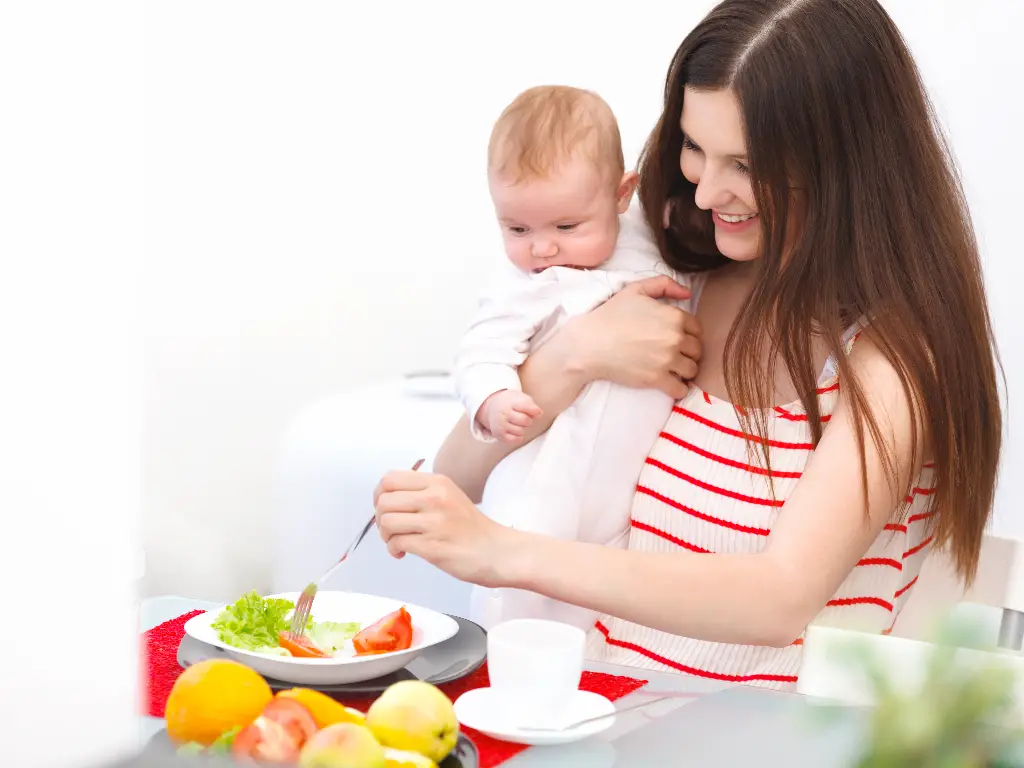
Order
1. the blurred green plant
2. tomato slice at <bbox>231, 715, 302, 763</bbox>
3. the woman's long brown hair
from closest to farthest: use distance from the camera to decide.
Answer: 1. the blurred green plant
2. tomato slice at <bbox>231, 715, 302, 763</bbox>
3. the woman's long brown hair

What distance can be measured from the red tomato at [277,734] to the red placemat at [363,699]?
0.18 meters

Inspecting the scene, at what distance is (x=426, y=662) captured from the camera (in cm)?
113

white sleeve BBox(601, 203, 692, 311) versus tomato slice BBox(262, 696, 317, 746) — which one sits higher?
white sleeve BBox(601, 203, 692, 311)

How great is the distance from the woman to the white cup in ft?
1.10

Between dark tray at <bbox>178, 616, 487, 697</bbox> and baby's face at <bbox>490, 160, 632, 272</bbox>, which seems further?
baby's face at <bbox>490, 160, 632, 272</bbox>

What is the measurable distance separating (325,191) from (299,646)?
2.58 metres

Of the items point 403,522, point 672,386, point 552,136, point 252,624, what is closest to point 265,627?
point 252,624

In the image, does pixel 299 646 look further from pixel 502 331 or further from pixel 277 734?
pixel 502 331

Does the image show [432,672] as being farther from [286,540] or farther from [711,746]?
[286,540]

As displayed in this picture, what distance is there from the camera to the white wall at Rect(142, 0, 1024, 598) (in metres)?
3.05

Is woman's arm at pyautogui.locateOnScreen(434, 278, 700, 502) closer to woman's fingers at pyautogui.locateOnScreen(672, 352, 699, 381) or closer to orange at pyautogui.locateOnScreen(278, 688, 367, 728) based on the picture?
woman's fingers at pyautogui.locateOnScreen(672, 352, 699, 381)

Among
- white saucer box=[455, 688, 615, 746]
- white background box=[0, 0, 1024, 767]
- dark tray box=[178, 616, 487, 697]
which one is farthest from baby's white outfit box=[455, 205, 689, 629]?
white background box=[0, 0, 1024, 767]

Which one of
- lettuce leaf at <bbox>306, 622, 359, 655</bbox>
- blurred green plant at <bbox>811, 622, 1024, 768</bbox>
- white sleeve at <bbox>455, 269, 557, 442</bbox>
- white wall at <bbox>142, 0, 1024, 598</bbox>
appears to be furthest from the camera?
white wall at <bbox>142, 0, 1024, 598</bbox>

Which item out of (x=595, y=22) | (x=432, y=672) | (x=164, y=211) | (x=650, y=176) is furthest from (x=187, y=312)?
(x=432, y=672)
